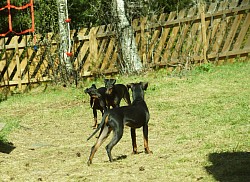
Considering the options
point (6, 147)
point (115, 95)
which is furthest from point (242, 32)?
point (6, 147)

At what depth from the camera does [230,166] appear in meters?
6.52

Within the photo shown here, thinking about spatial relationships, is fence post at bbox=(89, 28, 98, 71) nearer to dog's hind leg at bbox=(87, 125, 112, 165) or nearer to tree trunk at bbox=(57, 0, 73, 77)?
tree trunk at bbox=(57, 0, 73, 77)

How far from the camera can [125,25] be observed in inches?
658

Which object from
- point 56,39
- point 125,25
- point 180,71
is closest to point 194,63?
point 180,71

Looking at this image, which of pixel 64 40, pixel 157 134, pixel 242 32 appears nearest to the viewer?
pixel 157 134

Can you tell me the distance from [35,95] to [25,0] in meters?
4.50

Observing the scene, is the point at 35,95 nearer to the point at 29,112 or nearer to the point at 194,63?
the point at 29,112

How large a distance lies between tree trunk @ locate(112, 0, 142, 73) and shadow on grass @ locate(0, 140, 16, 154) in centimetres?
739

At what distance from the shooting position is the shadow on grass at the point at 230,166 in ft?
20.0

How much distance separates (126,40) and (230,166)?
413 inches

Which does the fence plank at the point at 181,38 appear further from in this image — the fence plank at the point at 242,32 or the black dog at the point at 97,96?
the black dog at the point at 97,96

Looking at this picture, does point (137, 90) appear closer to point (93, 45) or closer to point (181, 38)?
point (181, 38)

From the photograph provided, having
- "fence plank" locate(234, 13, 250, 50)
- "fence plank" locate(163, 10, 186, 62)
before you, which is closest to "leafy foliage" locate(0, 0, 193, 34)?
"fence plank" locate(163, 10, 186, 62)

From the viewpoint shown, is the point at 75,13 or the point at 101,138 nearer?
the point at 101,138
